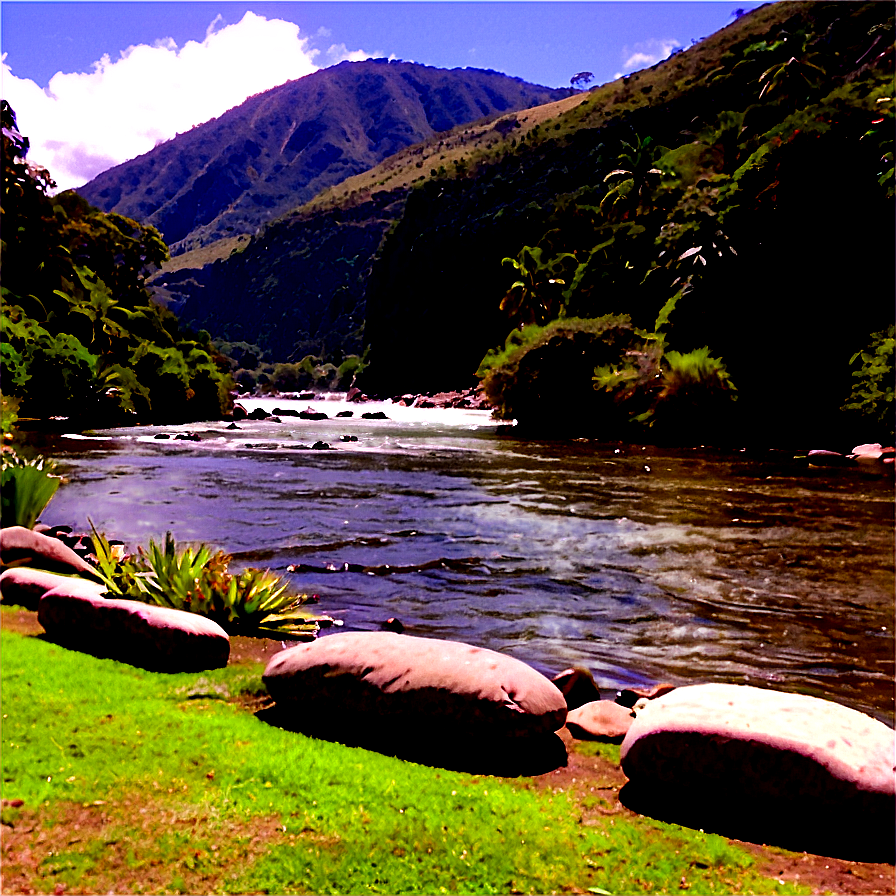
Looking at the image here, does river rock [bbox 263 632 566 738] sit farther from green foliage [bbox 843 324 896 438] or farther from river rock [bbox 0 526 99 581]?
green foliage [bbox 843 324 896 438]

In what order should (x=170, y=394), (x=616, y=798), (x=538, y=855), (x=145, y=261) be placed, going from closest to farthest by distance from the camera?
1. (x=538, y=855)
2. (x=616, y=798)
3. (x=170, y=394)
4. (x=145, y=261)

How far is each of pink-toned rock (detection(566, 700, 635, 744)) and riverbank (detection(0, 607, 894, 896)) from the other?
69cm

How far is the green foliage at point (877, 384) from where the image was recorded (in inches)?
1313

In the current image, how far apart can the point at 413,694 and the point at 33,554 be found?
7434mm

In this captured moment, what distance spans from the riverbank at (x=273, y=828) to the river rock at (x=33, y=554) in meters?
5.78

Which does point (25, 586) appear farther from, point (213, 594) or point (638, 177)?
point (638, 177)

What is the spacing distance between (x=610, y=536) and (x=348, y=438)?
2717cm

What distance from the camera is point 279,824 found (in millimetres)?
4637

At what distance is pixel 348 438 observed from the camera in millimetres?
42344

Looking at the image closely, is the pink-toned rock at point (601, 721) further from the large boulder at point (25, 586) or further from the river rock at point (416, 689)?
the large boulder at point (25, 586)

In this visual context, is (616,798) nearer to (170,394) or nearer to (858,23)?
(170,394)

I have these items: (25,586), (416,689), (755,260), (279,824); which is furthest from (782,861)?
(755,260)

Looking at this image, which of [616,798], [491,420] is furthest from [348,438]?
[616,798]

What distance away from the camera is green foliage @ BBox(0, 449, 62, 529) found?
1349cm
